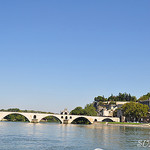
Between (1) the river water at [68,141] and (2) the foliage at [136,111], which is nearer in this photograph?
(1) the river water at [68,141]

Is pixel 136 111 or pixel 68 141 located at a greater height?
pixel 136 111

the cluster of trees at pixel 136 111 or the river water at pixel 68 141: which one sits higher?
the cluster of trees at pixel 136 111

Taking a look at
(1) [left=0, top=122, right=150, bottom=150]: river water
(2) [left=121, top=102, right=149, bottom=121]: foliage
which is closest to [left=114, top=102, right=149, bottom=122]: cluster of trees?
(2) [left=121, top=102, right=149, bottom=121]: foliage

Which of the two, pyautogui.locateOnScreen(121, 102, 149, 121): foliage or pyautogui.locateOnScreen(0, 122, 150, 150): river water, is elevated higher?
pyautogui.locateOnScreen(121, 102, 149, 121): foliage

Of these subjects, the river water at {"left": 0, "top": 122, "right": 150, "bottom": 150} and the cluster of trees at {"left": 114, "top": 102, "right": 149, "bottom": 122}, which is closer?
the river water at {"left": 0, "top": 122, "right": 150, "bottom": 150}

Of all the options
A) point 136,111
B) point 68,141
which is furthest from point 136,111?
point 68,141

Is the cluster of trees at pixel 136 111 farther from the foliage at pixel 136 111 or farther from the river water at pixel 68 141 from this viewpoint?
the river water at pixel 68 141

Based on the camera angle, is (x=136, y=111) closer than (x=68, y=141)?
No

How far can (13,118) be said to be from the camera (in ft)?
433

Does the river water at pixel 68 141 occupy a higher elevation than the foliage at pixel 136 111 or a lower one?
lower

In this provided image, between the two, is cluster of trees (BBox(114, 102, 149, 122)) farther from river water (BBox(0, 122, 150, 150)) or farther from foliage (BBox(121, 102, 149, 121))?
river water (BBox(0, 122, 150, 150))

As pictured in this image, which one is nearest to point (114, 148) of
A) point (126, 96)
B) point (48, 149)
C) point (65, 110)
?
point (48, 149)

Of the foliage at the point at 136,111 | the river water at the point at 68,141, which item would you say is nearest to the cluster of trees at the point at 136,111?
the foliage at the point at 136,111

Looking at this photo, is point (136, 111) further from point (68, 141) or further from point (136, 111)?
point (68, 141)
